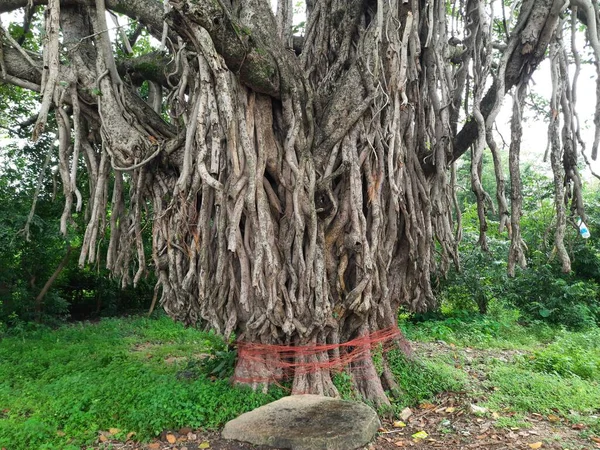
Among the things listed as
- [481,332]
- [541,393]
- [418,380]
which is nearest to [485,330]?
[481,332]

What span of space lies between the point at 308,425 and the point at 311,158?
188cm

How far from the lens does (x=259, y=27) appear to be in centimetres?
356

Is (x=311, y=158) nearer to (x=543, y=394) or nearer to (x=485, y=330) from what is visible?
(x=543, y=394)

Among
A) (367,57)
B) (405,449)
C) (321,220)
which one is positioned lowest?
(405,449)

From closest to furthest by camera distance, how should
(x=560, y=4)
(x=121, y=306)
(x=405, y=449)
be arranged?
(x=405, y=449) → (x=560, y=4) → (x=121, y=306)

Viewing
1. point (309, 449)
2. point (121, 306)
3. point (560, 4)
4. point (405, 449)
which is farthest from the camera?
point (121, 306)

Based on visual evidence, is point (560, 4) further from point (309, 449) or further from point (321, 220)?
point (309, 449)

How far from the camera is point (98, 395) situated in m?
3.83

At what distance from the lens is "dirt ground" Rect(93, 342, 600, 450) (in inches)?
122

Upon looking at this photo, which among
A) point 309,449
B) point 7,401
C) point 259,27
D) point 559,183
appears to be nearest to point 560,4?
point 559,183

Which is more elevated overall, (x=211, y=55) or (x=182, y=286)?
(x=211, y=55)

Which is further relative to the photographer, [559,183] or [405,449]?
[559,183]

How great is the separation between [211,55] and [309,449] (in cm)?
249

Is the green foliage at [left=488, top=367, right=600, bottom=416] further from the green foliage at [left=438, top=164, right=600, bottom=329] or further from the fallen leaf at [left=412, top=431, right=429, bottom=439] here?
the green foliage at [left=438, top=164, right=600, bottom=329]
